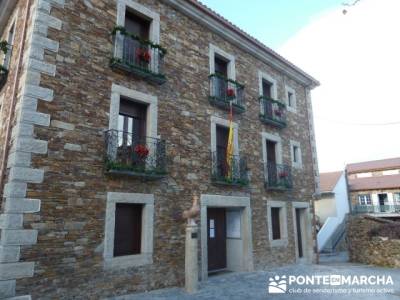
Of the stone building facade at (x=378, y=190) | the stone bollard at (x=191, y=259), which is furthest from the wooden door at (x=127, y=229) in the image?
the stone building facade at (x=378, y=190)

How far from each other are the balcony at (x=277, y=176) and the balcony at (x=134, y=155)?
15.1ft

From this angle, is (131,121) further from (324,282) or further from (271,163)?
(324,282)

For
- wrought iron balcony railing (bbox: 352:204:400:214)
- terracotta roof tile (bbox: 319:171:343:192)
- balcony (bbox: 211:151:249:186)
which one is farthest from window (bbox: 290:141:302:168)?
wrought iron balcony railing (bbox: 352:204:400:214)

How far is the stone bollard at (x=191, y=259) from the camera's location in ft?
22.2

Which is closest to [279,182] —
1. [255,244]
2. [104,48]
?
[255,244]

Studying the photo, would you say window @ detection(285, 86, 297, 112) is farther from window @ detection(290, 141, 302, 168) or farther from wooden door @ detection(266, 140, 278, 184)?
wooden door @ detection(266, 140, 278, 184)

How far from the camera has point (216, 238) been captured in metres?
9.53

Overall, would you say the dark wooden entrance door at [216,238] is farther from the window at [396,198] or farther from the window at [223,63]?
the window at [396,198]

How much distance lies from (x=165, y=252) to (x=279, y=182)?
5.44m

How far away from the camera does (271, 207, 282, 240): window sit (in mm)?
10836

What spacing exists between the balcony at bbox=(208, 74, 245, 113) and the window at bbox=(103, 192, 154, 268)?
389cm

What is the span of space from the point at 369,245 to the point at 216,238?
6.55 m

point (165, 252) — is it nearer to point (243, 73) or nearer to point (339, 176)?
point (243, 73)

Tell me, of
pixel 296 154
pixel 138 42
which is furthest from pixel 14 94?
pixel 296 154
